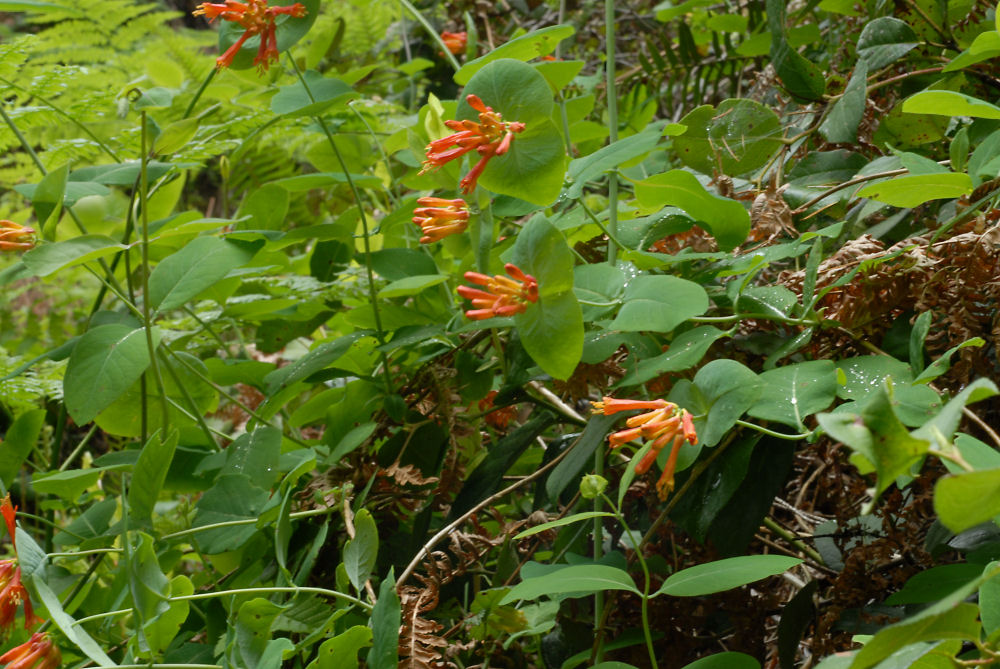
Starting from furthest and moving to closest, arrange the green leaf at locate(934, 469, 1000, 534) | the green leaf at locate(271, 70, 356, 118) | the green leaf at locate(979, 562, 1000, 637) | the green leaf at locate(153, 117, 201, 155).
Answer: the green leaf at locate(271, 70, 356, 118)
the green leaf at locate(153, 117, 201, 155)
the green leaf at locate(979, 562, 1000, 637)
the green leaf at locate(934, 469, 1000, 534)

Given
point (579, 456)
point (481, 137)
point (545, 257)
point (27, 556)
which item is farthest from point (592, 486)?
point (27, 556)

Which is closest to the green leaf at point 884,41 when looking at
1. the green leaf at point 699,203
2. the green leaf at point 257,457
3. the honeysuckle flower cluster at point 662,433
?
the green leaf at point 699,203

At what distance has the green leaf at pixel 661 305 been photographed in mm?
531

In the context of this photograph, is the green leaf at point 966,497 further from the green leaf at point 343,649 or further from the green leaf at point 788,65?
the green leaf at point 788,65

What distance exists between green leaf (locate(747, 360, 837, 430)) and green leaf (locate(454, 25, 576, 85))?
0.38 metres

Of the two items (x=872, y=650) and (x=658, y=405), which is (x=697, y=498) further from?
(x=872, y=650)

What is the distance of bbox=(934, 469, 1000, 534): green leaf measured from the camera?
267mm

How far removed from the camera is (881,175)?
0.68 meters

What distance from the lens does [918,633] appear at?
11.9 inches

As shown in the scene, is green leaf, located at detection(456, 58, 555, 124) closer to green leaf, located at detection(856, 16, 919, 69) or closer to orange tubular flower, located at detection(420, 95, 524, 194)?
orange tubular flower, located at detection(420, 95, 524, 194)

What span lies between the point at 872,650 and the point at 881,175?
487mm

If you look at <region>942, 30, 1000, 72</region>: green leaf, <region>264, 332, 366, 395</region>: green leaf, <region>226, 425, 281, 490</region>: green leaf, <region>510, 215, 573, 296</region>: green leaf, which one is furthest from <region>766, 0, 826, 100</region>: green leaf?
<region>226, 425, 281, 490</region>: green leaf

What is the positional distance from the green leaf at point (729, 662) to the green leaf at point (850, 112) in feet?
1.58

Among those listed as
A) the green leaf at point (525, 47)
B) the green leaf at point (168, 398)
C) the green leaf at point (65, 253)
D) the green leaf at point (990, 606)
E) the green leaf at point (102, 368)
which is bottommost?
the green leaf at point (168, 398)
